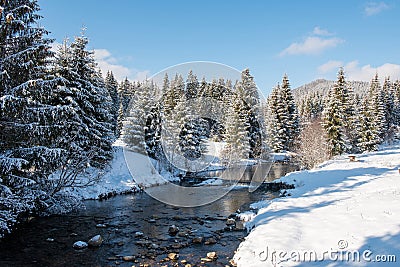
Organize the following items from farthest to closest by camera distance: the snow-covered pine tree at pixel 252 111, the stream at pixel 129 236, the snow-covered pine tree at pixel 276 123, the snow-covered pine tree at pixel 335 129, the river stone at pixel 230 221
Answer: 1. the snow-covered pine tree at pixel 276 123
2. the snow-covered pine tree at pixel 335 129
3. the snow-covered pine tree at pixel 252 111
4. the river stone at pixel 230 221
5. the stream at pixel 129 236

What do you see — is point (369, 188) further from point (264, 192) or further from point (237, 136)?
point (237, 136)

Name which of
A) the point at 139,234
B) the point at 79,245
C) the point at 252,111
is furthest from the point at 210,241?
A: the point at 252,111

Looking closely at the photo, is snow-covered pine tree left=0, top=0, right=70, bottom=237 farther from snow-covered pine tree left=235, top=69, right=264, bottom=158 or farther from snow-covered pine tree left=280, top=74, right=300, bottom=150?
snow-covered pine tree left=280, top=74, right=300, bottom=150

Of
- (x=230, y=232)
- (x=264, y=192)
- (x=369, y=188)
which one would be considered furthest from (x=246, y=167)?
(x=230, y=232)

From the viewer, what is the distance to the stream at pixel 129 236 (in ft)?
32.0

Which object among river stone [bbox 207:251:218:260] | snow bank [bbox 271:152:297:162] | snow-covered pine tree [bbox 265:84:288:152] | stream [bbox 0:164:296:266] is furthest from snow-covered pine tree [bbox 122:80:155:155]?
snow bank [bbox 271:152:297:162]

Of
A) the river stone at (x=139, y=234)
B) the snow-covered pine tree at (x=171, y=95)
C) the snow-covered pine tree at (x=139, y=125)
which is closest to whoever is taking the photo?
the river stone at (x=139, y=234)

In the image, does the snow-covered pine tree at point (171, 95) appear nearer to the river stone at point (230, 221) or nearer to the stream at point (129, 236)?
the stream at point (129, 236)
